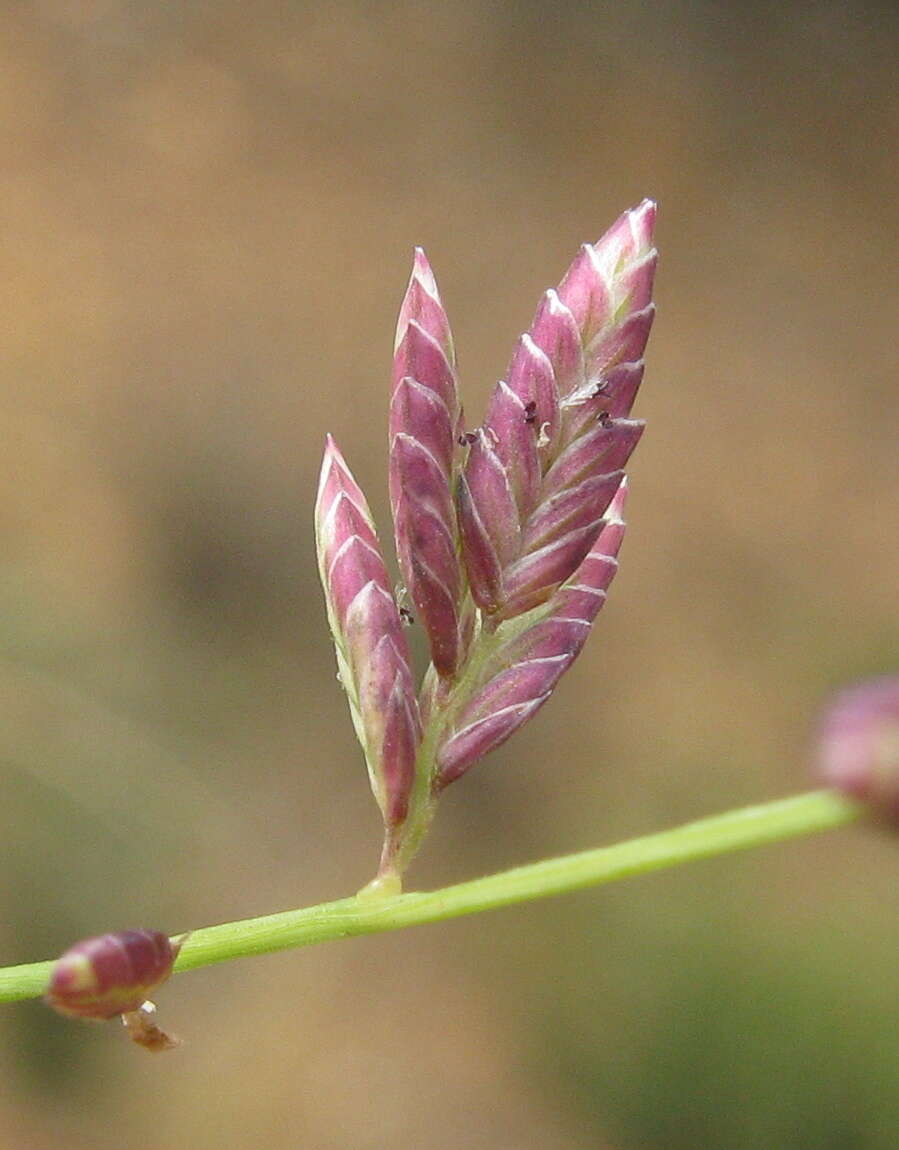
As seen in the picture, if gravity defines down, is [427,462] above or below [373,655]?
above

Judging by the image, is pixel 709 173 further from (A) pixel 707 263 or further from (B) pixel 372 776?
(B) pixel 372 776

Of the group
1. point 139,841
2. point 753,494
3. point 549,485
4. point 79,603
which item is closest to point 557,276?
point 753,494

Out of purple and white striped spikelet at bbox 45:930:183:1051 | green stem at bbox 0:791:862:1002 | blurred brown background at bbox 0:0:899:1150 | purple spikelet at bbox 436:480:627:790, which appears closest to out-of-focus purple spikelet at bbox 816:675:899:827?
green stem at bbox 0:791:862:1002

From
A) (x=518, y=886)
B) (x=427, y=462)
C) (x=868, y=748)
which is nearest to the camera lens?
(x=868, y=748)

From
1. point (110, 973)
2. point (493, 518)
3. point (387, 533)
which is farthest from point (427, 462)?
point (387, 533)

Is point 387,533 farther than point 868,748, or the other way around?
point 387,533

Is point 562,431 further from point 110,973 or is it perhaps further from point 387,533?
point 387,533

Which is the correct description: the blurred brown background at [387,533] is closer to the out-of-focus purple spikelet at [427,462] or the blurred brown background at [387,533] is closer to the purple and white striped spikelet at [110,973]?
the out-of-focus purple spikelet at [427,462]

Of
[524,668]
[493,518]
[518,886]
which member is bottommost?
[518,886]
